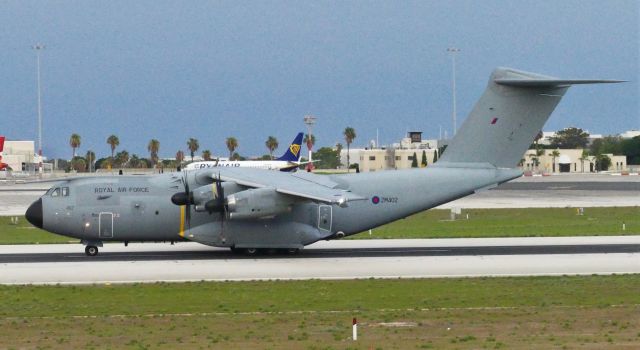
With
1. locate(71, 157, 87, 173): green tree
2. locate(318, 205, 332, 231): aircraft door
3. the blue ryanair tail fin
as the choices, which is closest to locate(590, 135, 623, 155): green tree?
the blue ryanair tail fin

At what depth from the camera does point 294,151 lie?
382 ft

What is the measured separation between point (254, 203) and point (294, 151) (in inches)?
3336

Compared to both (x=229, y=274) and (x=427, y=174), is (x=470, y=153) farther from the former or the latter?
(x=229, y=274)

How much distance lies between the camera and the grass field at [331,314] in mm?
18062

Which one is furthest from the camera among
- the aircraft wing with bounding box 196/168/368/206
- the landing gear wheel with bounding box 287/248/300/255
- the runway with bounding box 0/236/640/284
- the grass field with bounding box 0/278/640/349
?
A: the landing gear wheel with bounding box 287/248/300/255

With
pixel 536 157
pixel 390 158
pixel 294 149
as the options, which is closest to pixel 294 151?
pixel 294 149

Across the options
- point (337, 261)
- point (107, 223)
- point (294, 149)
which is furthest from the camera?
point (294, 149)

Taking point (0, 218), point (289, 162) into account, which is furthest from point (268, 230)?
point (289, 162)

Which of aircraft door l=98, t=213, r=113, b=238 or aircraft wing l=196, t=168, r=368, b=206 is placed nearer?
aircraft wing l=196, t=168, r=368, b=206

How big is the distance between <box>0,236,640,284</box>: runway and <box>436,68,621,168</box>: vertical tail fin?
3454 millimetres

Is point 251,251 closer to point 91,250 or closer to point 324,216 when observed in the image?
point 324,216

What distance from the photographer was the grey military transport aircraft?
32.9 metres

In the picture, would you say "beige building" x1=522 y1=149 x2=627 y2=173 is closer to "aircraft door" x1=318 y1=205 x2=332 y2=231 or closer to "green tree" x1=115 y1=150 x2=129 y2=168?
"green tree" x1=115 y1=150 x2=129 y2=168

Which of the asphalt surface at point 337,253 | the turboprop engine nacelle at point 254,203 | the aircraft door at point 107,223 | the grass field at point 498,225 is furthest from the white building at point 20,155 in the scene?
the turboprop engine nacelle at point 254,203
